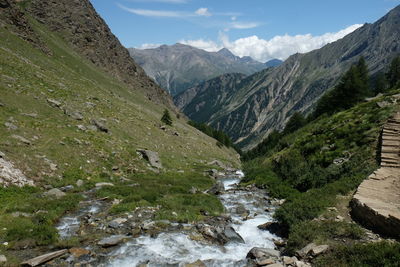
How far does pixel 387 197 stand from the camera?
17.4 metres

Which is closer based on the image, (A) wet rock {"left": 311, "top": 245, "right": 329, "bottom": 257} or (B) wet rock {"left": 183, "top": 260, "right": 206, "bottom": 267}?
(A) wet rock {"left": 311, "top": 245, "right": 329, "bottom": 257}

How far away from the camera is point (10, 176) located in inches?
797

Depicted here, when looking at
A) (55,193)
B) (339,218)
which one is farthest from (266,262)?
(55,193)

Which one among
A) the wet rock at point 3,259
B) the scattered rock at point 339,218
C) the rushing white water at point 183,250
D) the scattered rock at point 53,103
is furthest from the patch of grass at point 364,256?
the scattered rock at point 53,103

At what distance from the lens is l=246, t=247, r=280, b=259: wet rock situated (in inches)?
562

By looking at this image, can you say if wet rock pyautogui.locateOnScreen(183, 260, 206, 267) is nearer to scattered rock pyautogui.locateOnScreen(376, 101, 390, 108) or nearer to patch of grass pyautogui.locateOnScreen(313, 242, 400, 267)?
patch of grass pyautogui.locateOnScreen(313, 242, 400, 267)

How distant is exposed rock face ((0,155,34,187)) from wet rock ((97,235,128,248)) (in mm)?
9505

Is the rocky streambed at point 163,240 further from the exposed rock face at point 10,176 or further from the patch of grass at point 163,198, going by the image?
the exposed rock face at point 10,176

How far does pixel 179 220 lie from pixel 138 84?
111m

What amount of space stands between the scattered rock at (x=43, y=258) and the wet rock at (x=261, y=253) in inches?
360

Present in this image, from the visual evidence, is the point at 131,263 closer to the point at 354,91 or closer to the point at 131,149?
the point at 131,149

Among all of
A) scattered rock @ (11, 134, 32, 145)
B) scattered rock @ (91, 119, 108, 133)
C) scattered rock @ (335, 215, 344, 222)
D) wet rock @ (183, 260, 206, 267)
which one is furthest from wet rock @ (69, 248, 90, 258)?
scattered rock @ (91, 119, 108, 133)

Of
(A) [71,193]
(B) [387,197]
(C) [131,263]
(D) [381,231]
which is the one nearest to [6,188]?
(A) [71,193]

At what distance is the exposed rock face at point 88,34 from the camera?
10281 centimetres
